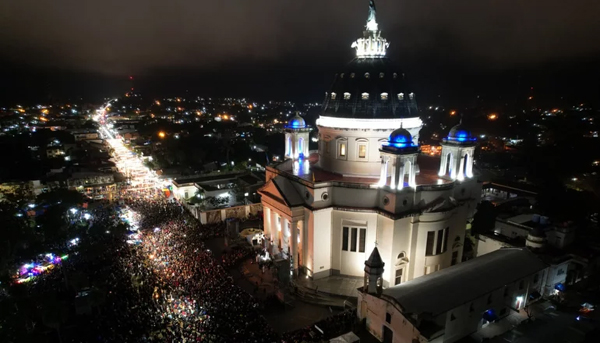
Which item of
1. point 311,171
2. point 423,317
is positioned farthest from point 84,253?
point 423,317

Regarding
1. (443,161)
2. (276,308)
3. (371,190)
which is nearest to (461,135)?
(443,161)

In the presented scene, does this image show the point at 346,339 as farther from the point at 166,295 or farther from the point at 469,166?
the point at 469,166

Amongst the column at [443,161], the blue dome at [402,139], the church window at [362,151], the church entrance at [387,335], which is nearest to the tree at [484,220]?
the column at [443,161]

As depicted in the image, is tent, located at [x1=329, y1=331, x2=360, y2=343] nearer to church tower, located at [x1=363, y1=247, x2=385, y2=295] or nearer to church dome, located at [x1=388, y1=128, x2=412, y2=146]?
church tower, located at [x1=363, y1=247, x2=385, y2=295]

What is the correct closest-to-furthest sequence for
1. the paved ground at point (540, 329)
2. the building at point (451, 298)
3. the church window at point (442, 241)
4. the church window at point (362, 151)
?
1. the building at point (451, 298)
2. the paved ground at point (540, 329)
3. the church window at point (442, 241)
4. the church window at point (362, 151)

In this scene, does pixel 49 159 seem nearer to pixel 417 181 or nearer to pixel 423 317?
pixel 417 181

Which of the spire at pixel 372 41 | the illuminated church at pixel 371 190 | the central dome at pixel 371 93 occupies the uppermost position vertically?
the spire at pixel 372 41

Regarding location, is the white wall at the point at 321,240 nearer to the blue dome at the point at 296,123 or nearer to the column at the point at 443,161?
the column at the point at 443,161
